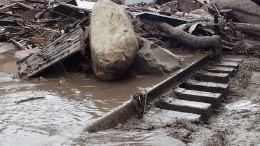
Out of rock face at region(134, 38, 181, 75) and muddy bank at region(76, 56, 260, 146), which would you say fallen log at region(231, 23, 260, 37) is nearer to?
rock face at region(134, 38, 181, 75)

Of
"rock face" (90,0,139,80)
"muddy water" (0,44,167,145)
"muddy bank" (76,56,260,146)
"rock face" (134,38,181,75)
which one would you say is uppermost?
"rock face" (90,0,139,80)

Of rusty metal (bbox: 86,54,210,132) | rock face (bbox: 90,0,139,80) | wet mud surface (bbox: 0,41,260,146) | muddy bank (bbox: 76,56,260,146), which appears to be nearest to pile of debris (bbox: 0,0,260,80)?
rock face (bbox: 90,0,139,80)

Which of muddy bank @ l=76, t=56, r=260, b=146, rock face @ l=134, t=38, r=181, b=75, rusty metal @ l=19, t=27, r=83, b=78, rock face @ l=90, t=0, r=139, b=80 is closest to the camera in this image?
muddy bank @ l=76, t=56, r=260, b=146

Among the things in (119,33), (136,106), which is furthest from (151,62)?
(136,106)

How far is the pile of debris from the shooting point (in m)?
6.95

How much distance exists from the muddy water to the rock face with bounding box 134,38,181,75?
Answer: 0.88 feet

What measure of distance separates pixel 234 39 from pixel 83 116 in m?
7.84

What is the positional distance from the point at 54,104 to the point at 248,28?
9185 mm

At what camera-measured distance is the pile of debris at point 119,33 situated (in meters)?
6.95

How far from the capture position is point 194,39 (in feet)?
33.4

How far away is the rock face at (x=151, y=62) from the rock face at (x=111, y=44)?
51 cm

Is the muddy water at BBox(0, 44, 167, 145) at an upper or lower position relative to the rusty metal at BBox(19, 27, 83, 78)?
lower

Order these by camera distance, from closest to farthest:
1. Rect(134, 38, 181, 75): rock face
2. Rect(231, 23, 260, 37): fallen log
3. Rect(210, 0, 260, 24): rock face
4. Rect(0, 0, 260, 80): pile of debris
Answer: Rect(0, 0, 260, 80): pile of debris
Rect(134, 38, 181, 75): rock face
Rect(231, 23, 260, 37): fallen log
Rect(210, 0, 260, 24): rock face

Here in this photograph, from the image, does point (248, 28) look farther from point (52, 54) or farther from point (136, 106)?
point (136, 106)
